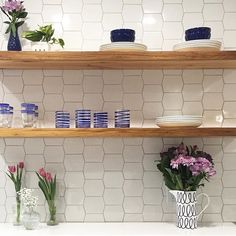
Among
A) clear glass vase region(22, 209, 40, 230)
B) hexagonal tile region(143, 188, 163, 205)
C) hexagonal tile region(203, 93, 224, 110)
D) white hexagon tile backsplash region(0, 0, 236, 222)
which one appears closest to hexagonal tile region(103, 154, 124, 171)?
white hexagon tile backsplash region(0, 0, 236, 222)

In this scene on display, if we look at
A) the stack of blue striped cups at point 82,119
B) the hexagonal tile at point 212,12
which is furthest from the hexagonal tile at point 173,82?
the stack of blue striped cups at point 82,119

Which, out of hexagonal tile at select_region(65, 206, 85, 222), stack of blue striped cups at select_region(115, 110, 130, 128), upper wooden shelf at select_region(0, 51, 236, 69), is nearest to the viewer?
upper wooden shelf at select_region(0, 51, 236, 69)

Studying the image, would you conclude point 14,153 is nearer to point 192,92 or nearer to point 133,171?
point 133,171

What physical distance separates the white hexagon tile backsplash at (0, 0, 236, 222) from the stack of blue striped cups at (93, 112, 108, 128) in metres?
0.15

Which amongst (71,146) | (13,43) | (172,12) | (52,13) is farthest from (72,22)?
(71,146)

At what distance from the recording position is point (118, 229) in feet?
5.75

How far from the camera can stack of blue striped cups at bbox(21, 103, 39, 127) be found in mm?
1741

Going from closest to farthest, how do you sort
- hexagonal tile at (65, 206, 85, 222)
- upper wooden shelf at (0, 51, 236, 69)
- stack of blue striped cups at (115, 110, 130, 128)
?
upper wooden shelf at (0, 51, 236, 69), stack of blue striped cups at (115, 110, 130, 128), hexagonal tile at (65, 206, 85, 222)

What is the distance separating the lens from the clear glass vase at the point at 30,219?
173cm

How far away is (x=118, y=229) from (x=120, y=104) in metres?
0.66

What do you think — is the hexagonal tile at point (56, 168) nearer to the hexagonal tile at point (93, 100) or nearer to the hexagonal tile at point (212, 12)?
the hexagonal tile at point (93, 100)

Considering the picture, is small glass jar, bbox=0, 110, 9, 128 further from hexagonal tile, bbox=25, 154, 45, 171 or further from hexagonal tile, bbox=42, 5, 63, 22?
hexagonal tile, bbox=42, 5, 63, 22

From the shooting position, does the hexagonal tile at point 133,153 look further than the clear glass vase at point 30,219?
Yes

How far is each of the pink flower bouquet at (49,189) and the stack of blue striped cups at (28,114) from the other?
0.83ft
